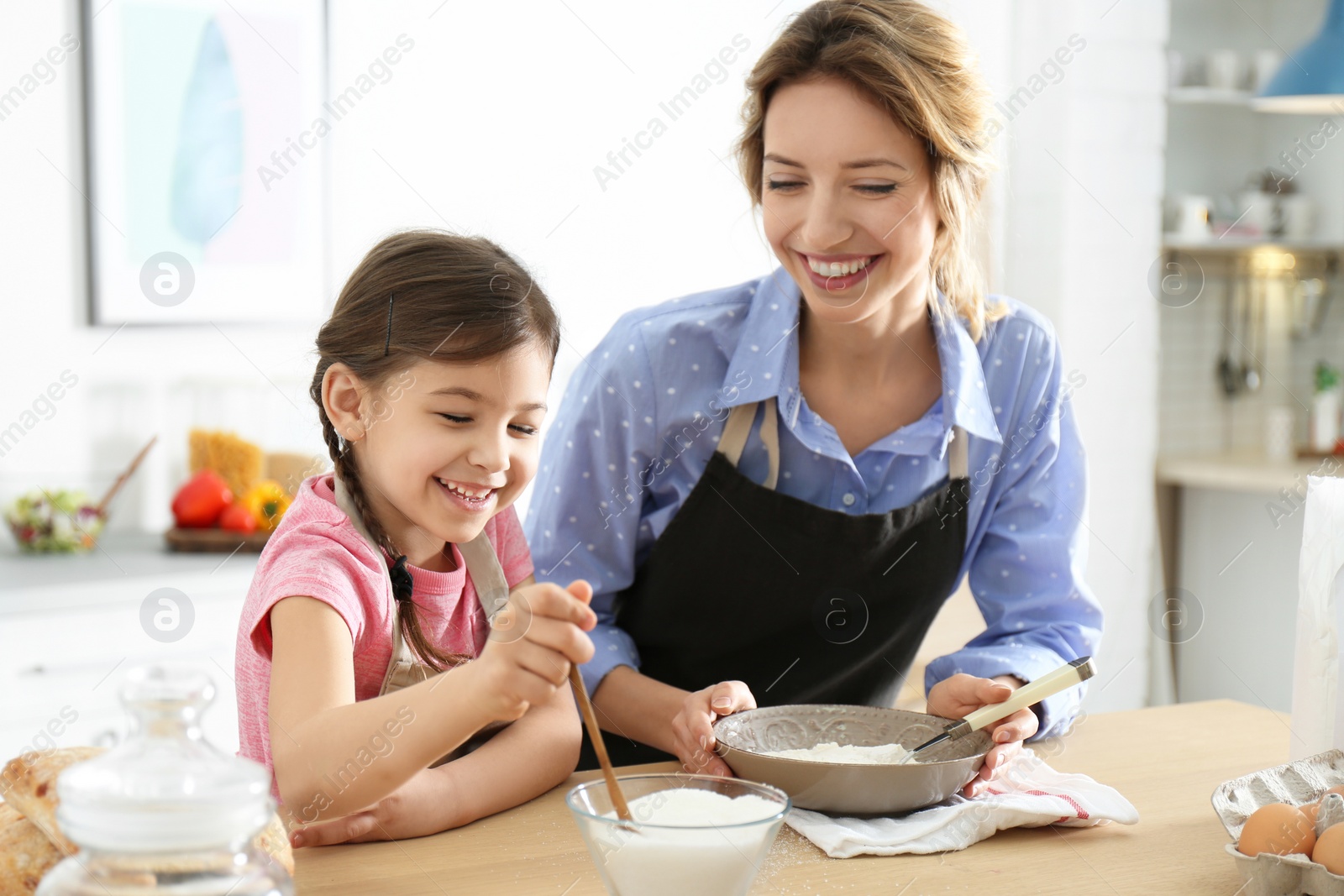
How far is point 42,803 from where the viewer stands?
0.73m

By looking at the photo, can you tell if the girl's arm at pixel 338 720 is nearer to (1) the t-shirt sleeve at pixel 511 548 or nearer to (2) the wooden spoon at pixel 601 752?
(2) the wooden spoon at pixel 601 752

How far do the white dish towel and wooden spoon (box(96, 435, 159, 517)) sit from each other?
205 centimetres

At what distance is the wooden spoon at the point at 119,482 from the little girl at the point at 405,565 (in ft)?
5.26

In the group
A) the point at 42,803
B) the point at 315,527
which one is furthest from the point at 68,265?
the point at 42,803

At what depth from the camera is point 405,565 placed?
1.15m

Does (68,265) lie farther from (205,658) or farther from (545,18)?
(545,18)

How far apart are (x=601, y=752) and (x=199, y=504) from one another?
6.93 ft

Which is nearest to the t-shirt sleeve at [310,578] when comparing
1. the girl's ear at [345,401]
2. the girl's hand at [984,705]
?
the girl's ear at [345,401]

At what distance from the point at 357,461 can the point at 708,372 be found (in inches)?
17.4

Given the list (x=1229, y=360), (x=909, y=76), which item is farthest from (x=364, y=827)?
(x=1229, y=360)

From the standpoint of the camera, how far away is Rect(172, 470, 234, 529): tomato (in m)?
2.64

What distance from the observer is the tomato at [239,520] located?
2.61m

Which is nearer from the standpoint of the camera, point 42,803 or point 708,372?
point 42,803

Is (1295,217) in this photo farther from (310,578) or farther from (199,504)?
(310,578)
